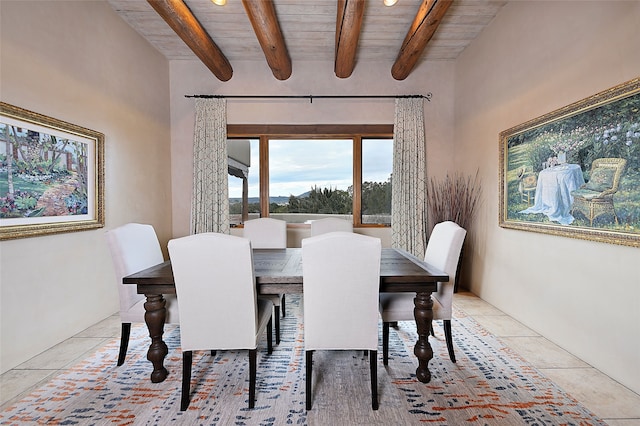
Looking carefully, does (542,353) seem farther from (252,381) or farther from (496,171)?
(252,381)

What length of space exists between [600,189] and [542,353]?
1.25 m

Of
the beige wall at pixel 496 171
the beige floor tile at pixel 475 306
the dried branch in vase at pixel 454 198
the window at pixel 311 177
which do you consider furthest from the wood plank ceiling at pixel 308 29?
the beige floor tile at pixel 475 306

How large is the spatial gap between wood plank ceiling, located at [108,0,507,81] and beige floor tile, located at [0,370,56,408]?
299cm

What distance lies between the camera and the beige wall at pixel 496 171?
1.90 metres

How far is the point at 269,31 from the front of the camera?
3.03m

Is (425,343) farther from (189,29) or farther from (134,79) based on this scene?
(134,79)

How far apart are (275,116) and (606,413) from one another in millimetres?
4195


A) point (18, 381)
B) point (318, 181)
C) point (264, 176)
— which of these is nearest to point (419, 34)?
point (318, 181)

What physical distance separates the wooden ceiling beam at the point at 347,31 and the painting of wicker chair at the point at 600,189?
2.19 meters

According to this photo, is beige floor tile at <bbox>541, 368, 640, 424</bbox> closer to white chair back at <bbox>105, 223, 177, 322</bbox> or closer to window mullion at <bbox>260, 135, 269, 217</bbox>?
white chair back at <bbox>105, 223, 177, 322</bbox>

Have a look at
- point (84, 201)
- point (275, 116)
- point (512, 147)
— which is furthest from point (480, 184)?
point (84, 201)

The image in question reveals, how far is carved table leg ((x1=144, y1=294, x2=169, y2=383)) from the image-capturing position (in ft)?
6.18

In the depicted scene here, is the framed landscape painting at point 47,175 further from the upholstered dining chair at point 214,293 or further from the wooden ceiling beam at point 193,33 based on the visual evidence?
the upholstered dining chair at point 214,293

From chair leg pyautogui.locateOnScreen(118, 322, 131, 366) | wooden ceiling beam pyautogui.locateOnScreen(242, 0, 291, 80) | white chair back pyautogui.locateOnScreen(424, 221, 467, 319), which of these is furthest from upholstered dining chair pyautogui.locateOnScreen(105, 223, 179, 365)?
wooden ceiling beam pyautogui.locateOnScreen(242, 0, 291, 80)
